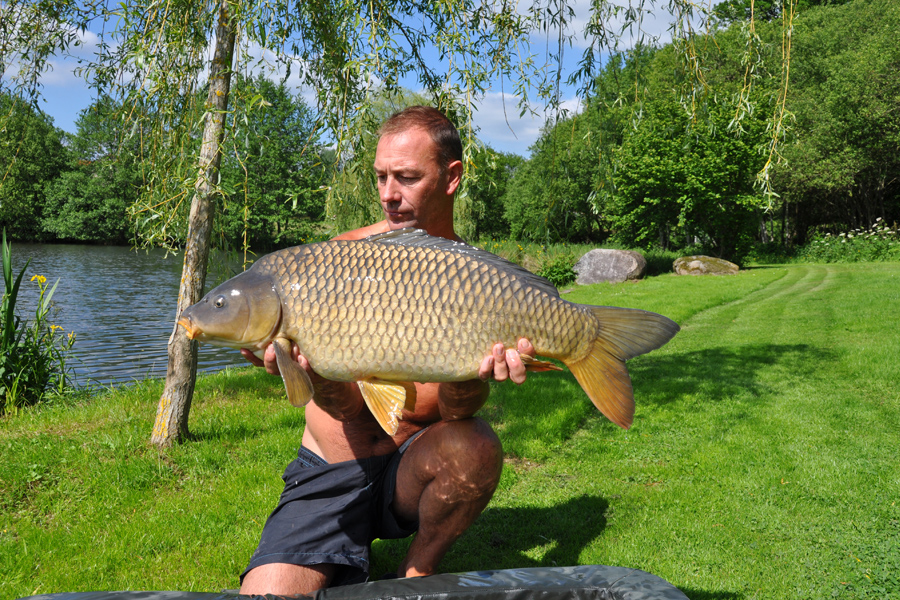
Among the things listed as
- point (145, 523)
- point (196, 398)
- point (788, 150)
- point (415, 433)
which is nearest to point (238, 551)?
point (145, 523)

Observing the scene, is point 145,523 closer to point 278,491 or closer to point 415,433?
point 278,491

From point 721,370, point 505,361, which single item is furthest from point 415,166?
point 721,370

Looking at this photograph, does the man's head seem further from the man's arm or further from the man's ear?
the man's arm

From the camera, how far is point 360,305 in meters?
1.63

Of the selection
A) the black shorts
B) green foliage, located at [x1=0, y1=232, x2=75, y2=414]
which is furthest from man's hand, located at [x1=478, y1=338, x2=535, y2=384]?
green foliage, located at [x1=0, y1=232, x2=75, y2=414]

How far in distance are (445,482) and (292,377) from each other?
2.44 ft

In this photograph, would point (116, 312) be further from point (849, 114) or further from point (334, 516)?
point (849, 114)

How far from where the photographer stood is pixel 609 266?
15.7 metres

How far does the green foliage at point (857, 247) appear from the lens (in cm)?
→ 1903

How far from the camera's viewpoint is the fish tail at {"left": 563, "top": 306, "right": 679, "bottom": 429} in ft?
5.63

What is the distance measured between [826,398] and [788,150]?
21886 mm

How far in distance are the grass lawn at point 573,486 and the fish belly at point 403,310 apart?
131cm

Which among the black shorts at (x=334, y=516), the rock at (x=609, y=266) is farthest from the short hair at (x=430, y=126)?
the rock at (x=609, y=266)

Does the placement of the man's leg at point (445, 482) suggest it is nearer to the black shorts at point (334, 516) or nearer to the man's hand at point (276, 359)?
the black shorts at point (334, 516)
